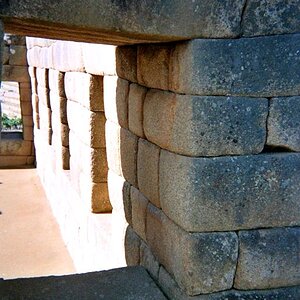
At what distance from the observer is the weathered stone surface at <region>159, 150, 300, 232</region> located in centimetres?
227

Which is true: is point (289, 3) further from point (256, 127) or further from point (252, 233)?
point (252, 233)

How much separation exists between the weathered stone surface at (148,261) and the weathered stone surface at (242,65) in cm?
115

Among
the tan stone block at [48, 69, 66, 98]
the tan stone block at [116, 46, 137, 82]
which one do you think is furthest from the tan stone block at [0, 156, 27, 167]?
the tan stone block at [116, 46, 137, 82]

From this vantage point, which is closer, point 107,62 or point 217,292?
point 217,292

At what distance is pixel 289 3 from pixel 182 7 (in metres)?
0.51

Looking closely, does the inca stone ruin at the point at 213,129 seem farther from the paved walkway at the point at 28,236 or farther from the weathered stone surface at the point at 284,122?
the paved walkway at the point at 28,236

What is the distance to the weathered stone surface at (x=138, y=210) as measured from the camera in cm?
296

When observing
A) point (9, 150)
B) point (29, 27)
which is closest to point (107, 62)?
point (29, 27)

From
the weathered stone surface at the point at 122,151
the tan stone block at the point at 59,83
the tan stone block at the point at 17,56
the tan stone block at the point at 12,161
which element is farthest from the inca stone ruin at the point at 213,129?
the tan stone block at the point at 12,161

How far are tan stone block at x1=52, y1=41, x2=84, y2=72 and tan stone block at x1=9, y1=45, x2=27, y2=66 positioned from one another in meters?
4.55

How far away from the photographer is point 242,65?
2.20 meters

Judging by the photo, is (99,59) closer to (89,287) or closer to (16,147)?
(89,287)

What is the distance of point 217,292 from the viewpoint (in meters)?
2.36

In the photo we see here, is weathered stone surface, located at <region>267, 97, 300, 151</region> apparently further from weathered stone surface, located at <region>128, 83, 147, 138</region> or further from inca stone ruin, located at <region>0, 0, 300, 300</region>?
weathered stone surface, located at <region>128, 83, 147, 138</region>
